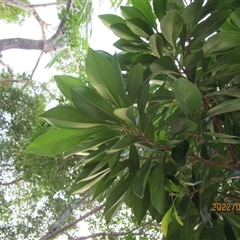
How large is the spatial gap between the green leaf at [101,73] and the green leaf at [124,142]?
11 centimetres

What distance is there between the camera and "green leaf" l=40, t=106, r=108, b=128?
932 millimetres

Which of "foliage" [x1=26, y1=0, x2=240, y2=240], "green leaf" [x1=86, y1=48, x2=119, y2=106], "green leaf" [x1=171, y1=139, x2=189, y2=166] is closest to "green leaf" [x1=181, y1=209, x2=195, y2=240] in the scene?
"foliage" [x1=26, y1=0, x2=240, y2=240]

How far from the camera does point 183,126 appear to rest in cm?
89

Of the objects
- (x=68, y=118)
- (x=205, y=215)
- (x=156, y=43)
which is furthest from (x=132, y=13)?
(x=205, y=215)

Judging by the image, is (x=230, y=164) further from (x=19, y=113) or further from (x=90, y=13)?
(x=90, y=13)

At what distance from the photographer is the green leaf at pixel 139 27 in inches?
39.0

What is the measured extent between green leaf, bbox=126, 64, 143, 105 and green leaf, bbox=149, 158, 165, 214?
8.0 inches

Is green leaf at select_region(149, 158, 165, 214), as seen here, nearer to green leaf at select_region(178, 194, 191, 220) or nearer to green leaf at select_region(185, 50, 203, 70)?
green leaf at select_region(178, 194, 191, 220)

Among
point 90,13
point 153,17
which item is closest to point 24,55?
point 90,13

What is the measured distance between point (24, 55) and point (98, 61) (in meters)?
4.59

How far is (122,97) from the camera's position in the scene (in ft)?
3.01

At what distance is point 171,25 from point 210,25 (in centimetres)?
13
